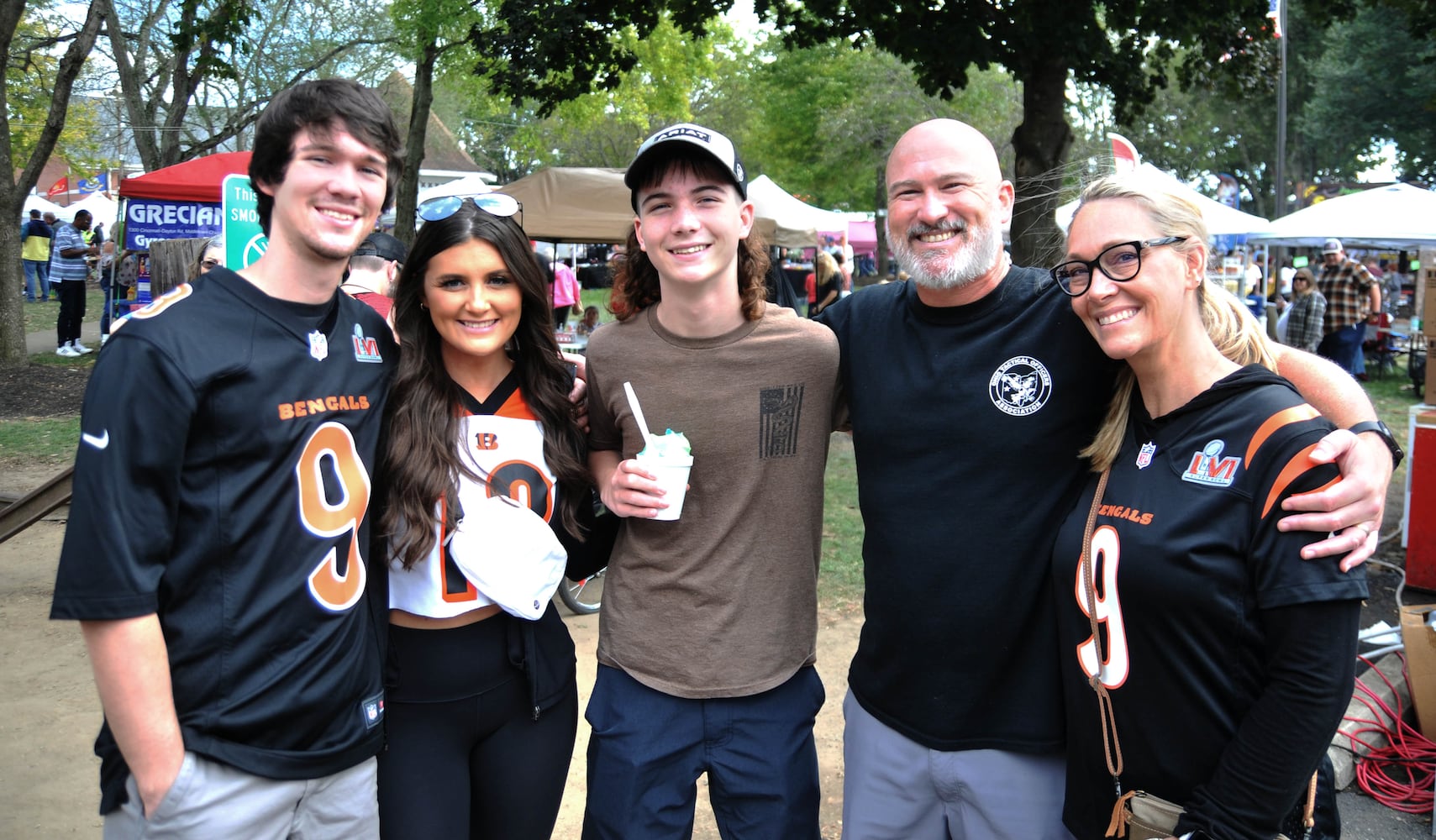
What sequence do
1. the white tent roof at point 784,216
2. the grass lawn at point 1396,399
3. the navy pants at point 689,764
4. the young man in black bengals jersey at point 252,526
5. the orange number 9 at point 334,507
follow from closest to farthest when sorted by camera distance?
1. the young man in black bengals jersey at point 252,526
2. the orange number 9 at point 334,507
3. the navy pants at point 689,764
4. the grass lawn at point 1396,399
5. the white tent roof at point 784,216

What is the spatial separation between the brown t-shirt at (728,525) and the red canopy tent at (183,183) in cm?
950

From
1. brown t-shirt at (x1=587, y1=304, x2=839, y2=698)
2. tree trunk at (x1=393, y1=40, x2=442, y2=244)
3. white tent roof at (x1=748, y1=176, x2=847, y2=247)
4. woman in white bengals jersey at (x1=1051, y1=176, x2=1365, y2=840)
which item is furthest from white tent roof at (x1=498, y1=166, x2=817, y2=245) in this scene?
woman in white bengals jersey at (x1=1051, y1=176, x2=1365, y2=840)

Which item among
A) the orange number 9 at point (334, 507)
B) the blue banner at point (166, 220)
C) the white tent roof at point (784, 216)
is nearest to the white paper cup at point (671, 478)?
the orange number 9 at point (334, 507)

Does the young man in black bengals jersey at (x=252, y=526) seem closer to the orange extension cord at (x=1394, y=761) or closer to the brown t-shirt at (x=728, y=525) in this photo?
the brown t-shirt at (x=728, y=525)

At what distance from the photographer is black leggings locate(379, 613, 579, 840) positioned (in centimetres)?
232

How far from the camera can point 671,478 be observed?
2.28 m

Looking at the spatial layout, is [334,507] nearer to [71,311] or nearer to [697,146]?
[697,146]

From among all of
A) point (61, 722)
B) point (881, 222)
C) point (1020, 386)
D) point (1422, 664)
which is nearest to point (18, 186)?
point (61, 722)

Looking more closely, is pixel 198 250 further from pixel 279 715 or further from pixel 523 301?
pixel 279 715

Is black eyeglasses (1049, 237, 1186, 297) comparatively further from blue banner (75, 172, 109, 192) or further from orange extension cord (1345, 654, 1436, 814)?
blue banner (75, 172, 109, 192)

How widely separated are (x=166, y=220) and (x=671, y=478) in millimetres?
10460

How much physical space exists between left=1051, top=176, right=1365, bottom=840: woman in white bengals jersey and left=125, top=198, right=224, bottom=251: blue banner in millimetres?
10514

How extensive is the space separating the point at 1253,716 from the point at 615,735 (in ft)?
4.68

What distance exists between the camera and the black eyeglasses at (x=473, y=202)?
Answer: 2.46 meters
